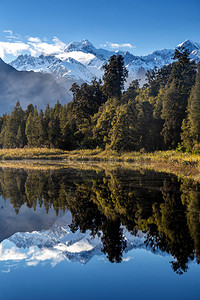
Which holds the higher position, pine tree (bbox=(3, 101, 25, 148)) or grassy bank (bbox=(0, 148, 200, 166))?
pine tree (bbox=(3, 101, 25, 148))

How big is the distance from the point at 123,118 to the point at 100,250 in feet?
126

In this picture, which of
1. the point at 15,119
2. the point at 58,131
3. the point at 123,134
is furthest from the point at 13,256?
the point at 15,119

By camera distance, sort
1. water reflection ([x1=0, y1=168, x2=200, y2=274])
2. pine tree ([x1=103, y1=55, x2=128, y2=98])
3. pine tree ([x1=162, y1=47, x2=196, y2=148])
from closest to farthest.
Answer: water reflection ([x1=0, y1=168, x2=200, y2=274])
pine tree ([x1=162, y1=47, x2=196, y2=148])
pine tree ([x1=103, y1=55, x2=128, y2=98])

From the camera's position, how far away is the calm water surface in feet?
11.5

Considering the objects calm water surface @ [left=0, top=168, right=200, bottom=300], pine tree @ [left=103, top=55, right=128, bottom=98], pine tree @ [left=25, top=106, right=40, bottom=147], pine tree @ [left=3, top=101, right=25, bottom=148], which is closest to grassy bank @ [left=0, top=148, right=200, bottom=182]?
pine tree @ [left=103, top=55, right=128, bottom=98]

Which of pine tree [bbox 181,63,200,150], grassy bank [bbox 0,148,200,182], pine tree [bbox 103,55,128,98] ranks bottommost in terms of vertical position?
grassy bank [bbox 0,148,200,182]

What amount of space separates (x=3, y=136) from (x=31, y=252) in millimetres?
74626

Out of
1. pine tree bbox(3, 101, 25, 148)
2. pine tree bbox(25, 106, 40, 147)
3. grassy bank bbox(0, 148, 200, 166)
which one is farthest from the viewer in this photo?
pine tree bbox(3, 101, 25, 148)

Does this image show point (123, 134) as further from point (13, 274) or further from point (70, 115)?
point (13, 274)

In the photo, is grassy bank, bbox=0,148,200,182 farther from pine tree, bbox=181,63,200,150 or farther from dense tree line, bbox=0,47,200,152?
pine tree, bbox=181,63,200,150

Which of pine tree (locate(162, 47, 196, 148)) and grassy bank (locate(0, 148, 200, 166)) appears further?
pine tree (locate(162, 47, 196, 148))

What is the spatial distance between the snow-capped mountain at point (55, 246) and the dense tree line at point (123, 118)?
3147 cm

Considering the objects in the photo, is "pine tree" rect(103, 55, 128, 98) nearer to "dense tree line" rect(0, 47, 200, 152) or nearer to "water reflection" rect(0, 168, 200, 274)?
"dense tree line" rect(0, 47, 200, 152)

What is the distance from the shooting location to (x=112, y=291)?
3.43 meters
